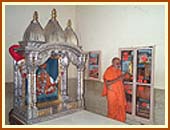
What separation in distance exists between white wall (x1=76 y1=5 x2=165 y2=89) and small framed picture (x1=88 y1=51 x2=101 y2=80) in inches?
3.0

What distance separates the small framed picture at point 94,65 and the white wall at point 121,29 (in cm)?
8

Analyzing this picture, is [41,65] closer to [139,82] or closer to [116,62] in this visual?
[116,62]

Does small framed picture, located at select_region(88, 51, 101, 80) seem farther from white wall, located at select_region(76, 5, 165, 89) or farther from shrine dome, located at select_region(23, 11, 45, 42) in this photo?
shrine dome, located at select_region(23, 11, 45, 42)

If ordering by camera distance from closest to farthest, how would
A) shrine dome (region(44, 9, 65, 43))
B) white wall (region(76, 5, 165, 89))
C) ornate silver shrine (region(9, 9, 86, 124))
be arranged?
ornate silver shrine (region(9, 9, 86, 124))
shrine dome (region(44, 9, 65, 43))
white wall (region(76, 5, 165, 89))

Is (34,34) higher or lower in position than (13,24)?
lower

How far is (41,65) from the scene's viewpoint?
6.91ft

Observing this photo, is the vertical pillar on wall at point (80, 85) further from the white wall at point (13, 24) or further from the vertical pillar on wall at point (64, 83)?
the white wall at point (13, 24)

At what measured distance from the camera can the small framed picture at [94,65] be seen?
2.82 meters

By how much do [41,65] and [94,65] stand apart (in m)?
1.02

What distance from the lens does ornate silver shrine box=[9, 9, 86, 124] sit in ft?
5.89

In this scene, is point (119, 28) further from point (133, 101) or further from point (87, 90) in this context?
point (87, 90)

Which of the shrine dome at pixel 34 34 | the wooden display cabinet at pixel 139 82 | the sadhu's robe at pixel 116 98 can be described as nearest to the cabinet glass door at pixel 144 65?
the wooden display cabinet at pixel 139 82

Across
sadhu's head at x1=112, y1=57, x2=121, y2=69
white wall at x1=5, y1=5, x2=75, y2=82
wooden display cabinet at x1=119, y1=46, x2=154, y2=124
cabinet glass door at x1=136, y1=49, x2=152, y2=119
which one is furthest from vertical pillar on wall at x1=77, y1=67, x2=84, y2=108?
white wall at x1=5, y1=5, x2=75, y2=82

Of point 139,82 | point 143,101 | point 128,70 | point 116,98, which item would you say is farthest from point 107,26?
point 143,101
